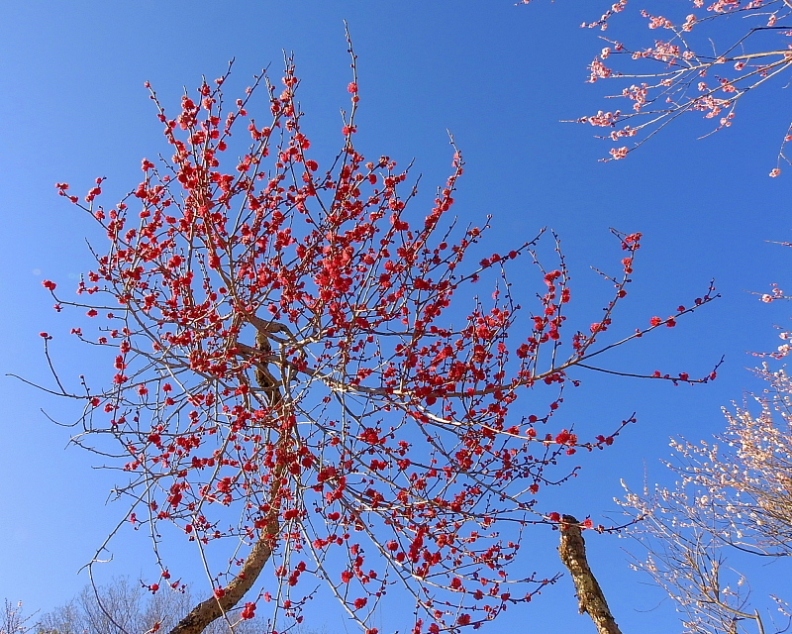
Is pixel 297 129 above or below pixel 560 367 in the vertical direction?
above

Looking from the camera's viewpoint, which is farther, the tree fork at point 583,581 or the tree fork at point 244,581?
the tree fork at point 583,581

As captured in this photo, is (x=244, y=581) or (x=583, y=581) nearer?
(x=244, y=581)

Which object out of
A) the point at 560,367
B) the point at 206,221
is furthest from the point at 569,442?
the point at 206,221

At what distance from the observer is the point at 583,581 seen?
5547mm

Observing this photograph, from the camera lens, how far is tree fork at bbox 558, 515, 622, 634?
17.5ft

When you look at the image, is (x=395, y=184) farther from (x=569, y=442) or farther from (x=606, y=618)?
(x=606, y=618)

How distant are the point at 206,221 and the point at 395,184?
127cm

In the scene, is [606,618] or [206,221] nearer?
[206,221]

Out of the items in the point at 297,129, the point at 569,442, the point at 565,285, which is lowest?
the point at 569,442

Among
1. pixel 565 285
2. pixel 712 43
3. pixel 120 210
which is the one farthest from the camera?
pixel 712 43

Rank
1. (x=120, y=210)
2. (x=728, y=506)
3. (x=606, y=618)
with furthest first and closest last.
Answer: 1. (x=728, y=506)
2. (x=606, y=618)
3. (x=120, y=210)

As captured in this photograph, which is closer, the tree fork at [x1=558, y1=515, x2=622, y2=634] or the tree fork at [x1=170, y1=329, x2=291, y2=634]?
the tree fork at [x1=170, y1=329, x2=291, y2=634]

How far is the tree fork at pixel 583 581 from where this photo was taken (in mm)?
5324

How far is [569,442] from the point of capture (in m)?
3.24
